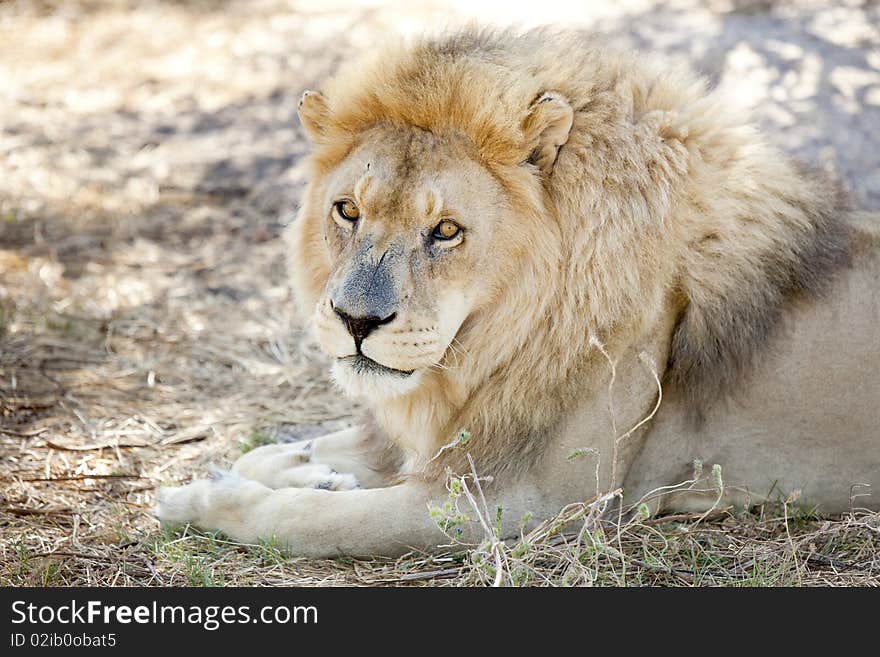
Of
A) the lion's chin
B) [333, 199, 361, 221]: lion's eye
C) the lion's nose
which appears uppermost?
[333, 199, 361, 221]: lion's eye

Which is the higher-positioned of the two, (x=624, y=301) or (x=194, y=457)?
(x=624, y=301)

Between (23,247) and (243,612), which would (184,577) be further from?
(23,247)

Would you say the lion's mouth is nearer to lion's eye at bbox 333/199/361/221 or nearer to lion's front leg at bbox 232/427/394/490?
lion's eye at bbox 333/199/361/221

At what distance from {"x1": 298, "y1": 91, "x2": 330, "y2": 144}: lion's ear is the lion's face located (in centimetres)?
35

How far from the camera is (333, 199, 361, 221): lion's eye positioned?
13.1ft

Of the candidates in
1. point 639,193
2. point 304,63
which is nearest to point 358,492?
point 639,193

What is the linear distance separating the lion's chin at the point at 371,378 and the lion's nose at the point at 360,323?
10cm

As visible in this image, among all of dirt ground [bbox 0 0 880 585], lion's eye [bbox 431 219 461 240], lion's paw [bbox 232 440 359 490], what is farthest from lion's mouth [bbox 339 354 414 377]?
lion's paw [bbox 232 440 359 490]

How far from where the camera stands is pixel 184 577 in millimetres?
3986

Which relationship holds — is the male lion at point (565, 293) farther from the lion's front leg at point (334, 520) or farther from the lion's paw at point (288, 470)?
the lion's paw at point (288, 470)

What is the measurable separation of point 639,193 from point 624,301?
382 millimetres

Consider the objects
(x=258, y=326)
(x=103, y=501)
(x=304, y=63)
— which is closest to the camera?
(x=103, y=501)

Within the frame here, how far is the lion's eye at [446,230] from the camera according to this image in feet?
12.6

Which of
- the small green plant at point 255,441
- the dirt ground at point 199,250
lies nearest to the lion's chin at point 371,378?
the dirt ground at point 199,250
